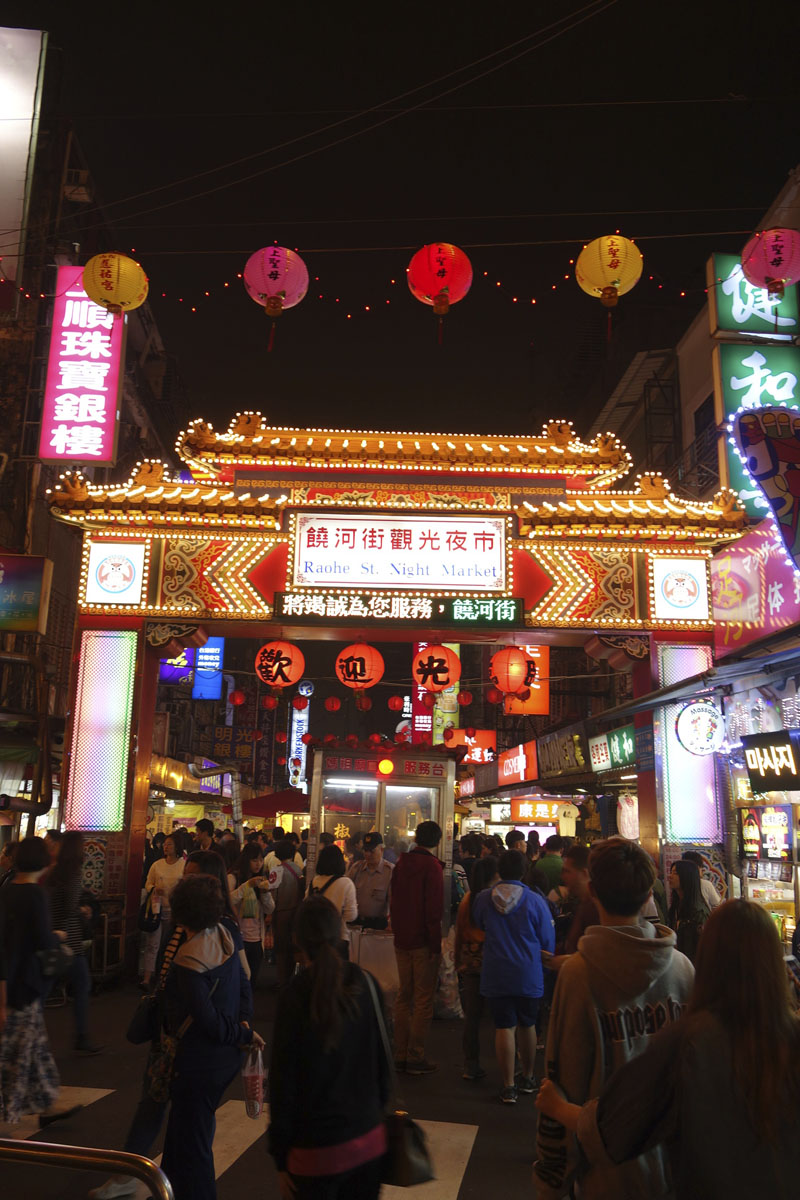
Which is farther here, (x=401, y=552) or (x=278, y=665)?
(x=278, y=665)

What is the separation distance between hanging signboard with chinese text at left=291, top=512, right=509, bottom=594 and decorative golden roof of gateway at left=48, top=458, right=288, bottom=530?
75 cm

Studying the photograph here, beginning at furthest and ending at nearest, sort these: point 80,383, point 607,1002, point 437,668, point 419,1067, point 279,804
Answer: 1. point 279,804
2. point 80,383
3. point 437,668
4. point 419,1067
5. point 607,1002

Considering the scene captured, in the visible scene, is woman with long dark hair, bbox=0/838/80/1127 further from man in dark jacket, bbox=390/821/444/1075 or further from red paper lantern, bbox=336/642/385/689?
red paper lantern, bbox=336/642/385/689

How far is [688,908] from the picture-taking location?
26.3 ft

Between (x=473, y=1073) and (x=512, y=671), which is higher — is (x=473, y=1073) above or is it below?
below

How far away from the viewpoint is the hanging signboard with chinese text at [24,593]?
13766 millimetres

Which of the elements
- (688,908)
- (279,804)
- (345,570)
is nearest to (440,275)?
(345,570)

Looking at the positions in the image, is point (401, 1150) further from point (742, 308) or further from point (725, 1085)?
point (742, 308)

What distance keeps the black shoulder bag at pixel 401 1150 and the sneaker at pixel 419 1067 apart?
5071 mm

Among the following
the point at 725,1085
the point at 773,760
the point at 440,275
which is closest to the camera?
the point at 725,1085

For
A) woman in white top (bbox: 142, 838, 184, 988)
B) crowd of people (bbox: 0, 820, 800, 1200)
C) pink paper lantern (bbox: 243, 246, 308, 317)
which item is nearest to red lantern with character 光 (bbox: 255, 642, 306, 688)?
woman in white top (bbox: 142, 838, 184, 988)

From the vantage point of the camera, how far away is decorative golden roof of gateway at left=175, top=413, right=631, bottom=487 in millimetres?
13539

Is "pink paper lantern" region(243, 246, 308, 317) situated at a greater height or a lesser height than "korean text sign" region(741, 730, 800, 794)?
greater

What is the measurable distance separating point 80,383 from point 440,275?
760 cm
